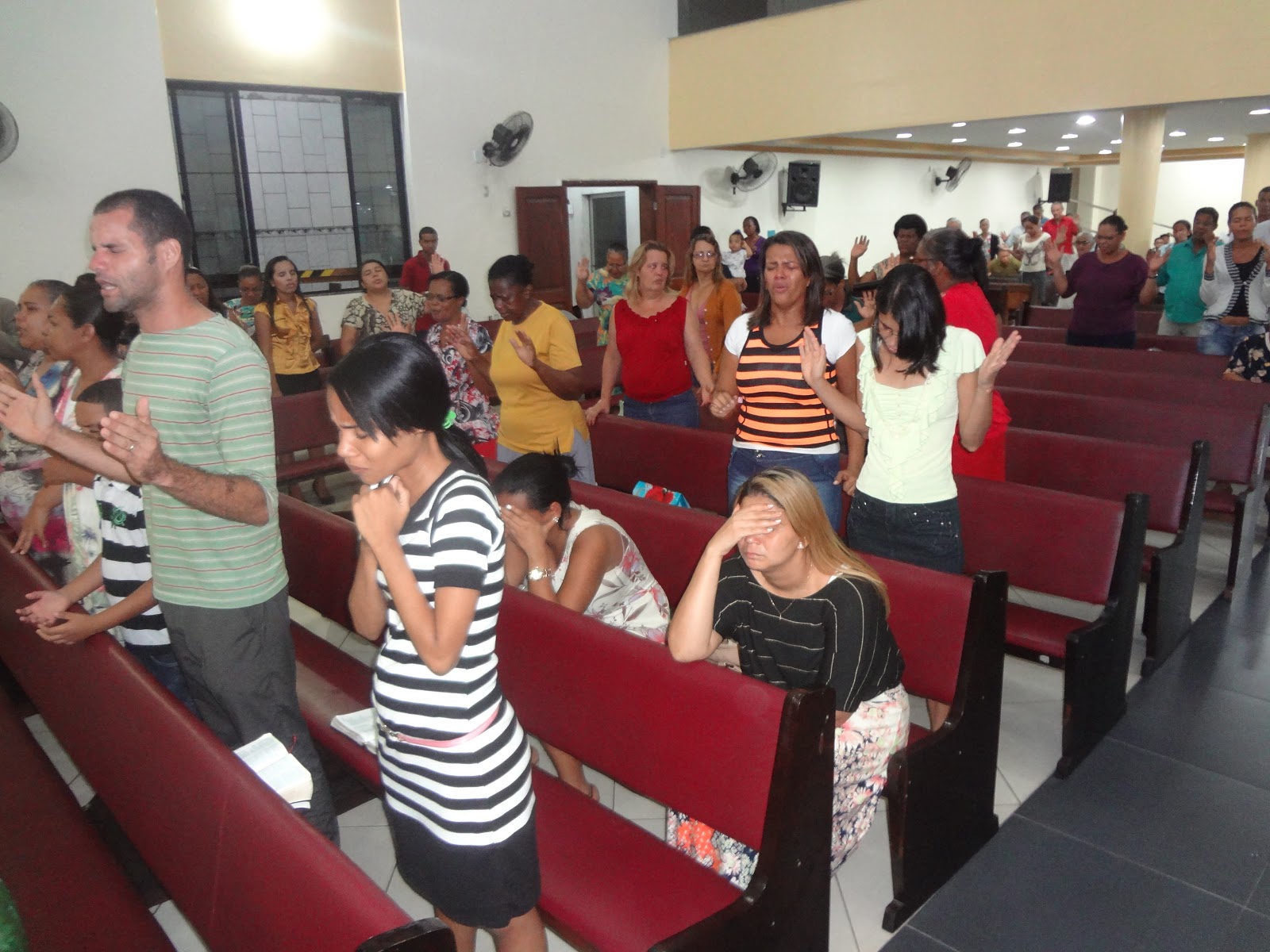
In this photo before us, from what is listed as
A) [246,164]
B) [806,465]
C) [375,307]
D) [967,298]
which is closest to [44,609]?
[806,465]

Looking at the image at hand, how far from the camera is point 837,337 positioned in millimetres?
2781

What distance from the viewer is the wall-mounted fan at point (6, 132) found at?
6.39m

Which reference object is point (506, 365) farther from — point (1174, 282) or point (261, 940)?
point (1174, 282)

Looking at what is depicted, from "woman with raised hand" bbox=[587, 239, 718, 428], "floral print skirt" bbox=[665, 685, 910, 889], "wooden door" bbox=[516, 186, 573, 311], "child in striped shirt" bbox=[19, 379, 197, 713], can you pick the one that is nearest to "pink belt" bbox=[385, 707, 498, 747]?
"floral print skirt" bbox=[665, 685, 910, 889]

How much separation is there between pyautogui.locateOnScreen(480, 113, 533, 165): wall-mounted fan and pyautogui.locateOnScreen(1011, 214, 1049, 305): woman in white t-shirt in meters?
6.42

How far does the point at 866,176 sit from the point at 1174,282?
8.84 metres

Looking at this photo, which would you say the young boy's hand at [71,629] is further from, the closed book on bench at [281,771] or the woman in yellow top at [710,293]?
the woman in yellow top at [710,293]

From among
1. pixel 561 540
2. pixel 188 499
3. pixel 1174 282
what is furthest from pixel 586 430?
pixel 1174 282

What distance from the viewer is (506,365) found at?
3332mm

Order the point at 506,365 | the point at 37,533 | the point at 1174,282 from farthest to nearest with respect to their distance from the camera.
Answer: the point at 1174,282 < the point at 506,365 < the point at 37,533

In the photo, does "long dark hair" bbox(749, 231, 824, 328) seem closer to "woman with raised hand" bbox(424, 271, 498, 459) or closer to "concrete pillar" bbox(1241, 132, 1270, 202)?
"woman with raised hand" bbox(424, 271, 498, 459)

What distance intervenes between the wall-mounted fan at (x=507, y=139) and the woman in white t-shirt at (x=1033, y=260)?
6.42 meters

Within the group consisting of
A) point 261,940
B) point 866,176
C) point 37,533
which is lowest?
Result: point 261,940

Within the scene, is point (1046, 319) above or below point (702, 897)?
above
